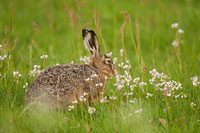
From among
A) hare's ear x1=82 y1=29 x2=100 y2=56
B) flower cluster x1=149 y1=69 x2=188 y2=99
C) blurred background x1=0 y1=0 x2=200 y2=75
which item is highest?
blurred background x1=0 y1=0 x2=200 y2=75

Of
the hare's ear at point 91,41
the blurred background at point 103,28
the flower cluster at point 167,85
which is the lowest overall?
the flower cluster at point 167,85

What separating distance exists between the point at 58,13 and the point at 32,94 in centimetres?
771

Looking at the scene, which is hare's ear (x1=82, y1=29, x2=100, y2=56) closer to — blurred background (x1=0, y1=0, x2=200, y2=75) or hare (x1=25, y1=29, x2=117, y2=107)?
hare (x1=25, y1=29, x2=117, y2=107)

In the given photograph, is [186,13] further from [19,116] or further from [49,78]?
[19,116]

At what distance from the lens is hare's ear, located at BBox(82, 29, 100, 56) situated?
6.23 meters

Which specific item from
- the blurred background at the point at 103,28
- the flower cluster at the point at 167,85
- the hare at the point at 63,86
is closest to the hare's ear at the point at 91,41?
the hare at the point at 63,86

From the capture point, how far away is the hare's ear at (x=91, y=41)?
20.4 ft

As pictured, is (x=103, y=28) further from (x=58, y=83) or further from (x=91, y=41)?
(x=58, y=83)

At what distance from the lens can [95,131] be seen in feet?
14.6

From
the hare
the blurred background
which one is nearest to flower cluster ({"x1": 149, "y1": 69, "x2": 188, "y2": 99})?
the hare

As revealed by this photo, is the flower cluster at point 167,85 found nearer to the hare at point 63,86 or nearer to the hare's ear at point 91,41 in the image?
the hare at point 63,86

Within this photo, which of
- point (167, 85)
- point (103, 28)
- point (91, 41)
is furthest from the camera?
point (103, 28)

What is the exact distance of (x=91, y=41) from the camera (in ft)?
20.8

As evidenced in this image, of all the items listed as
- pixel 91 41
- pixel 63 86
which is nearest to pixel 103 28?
pixel 91 41
